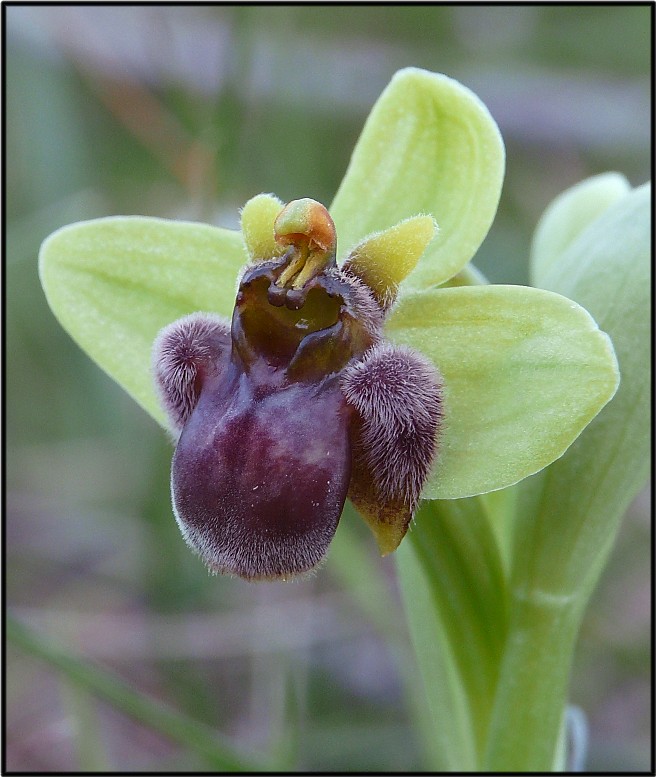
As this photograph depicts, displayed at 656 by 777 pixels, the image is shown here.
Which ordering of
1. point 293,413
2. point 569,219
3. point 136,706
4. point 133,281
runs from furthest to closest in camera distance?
point 136,706, point 569,219, point 133,281, point 293,413

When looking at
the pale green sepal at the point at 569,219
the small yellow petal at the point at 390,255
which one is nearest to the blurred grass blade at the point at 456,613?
the small yellow petal at the point at 390,255

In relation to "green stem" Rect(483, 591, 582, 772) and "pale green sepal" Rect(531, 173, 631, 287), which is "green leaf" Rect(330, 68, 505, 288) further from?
"green stem" Rect(483, 591, 582, 772)

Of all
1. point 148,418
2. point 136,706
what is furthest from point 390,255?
point 148,418

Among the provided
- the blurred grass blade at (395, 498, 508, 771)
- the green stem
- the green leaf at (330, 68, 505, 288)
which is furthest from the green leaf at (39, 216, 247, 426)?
the green stem

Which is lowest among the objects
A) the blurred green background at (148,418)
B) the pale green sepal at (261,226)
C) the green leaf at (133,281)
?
the blurred green background at (148,418)

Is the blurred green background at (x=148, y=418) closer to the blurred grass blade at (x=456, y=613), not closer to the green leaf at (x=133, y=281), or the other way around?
the blurred grass blade at (x=456, y=613)

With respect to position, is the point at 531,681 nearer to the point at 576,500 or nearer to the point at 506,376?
the point at 576,500

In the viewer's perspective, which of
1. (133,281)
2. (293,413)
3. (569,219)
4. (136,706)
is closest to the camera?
(293,413)
